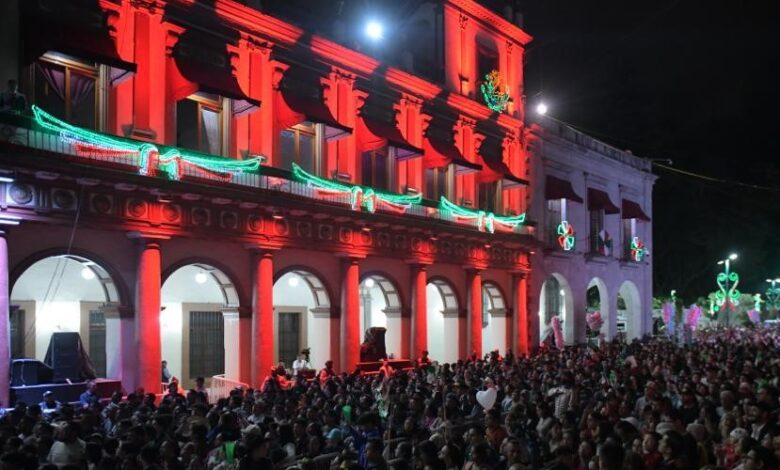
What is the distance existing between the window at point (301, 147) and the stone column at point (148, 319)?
20.0 feet

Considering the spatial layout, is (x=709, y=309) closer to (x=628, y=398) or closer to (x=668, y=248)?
(x=668, y=248)

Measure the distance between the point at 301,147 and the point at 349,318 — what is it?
5.63 meters

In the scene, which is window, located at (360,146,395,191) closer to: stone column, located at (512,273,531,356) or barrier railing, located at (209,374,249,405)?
stone column, located at (512,273,531,356)

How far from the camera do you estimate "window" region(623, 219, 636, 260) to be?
42.9m

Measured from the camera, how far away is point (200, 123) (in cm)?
2194

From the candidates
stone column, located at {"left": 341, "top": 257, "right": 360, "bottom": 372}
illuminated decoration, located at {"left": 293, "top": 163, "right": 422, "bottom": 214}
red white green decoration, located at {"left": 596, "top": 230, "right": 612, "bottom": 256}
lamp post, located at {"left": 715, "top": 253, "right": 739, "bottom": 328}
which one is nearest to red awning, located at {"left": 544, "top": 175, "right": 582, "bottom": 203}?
red white green decoration, located at {"left": 596, "top": 230, "right": 612, "bottom": 256}

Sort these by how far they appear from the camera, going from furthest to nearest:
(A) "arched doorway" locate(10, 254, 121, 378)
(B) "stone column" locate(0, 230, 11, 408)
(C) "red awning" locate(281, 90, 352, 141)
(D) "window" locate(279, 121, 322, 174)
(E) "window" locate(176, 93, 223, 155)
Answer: (D) "window" locate(279, 121, 322, 174) → (C) "red awning" locate(281, 90, 352, 141) → (A) "arched doorway" locate(10, 254, 121, 378) → (E) "window" locate(176, 93, 223, 155) → (B) "stone column" locate(0, 230, 11, 408)

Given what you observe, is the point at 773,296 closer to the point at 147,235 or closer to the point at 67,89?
the point at 147,235

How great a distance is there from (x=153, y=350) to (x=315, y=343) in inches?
287

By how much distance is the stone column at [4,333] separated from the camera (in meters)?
16.1

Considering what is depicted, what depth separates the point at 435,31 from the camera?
31125 mm

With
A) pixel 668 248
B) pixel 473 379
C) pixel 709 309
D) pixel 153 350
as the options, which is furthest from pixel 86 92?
pixel 709 309

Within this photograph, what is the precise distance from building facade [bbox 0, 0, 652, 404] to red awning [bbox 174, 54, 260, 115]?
0.23 ft

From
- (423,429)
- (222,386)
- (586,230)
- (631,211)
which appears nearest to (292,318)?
(222,386)
